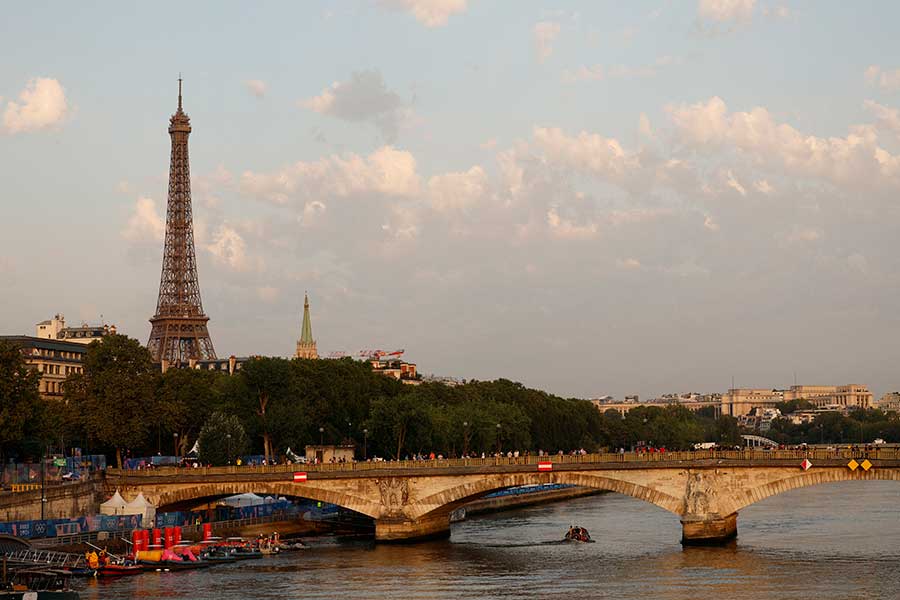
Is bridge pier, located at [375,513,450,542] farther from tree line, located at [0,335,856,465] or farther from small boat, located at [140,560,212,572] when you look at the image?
tree line, located at [0,335,856,465]

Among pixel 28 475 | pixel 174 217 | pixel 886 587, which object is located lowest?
pixel 886 587

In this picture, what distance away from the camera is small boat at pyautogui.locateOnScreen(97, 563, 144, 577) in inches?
2781

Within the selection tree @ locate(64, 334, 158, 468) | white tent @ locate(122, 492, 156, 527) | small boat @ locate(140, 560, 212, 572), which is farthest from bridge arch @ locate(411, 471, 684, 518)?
tree @ locate(64, 334, 158, 468)

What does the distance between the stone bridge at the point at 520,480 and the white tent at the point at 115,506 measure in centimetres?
327

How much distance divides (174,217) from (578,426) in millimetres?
63000

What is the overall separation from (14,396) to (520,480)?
3486 centimetres

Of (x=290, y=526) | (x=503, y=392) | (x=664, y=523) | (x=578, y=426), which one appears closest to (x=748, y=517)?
(x=664, y=523)

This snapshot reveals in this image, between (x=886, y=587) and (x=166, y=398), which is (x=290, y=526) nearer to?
(x=166, y=398)

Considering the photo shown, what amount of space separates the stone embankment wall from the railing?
3.32 metres

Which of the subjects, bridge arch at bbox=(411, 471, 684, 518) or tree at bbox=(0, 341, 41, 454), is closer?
bridge arch at bbox=(411, 471, 684, 518)

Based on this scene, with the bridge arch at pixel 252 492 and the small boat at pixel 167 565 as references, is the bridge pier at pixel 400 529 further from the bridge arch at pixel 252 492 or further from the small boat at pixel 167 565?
the small boat at pixel 167 565

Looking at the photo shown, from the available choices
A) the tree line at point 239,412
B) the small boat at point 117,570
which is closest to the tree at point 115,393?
the tree line at point 239,412

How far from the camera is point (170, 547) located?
254 ft

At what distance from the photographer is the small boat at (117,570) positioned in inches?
2781
